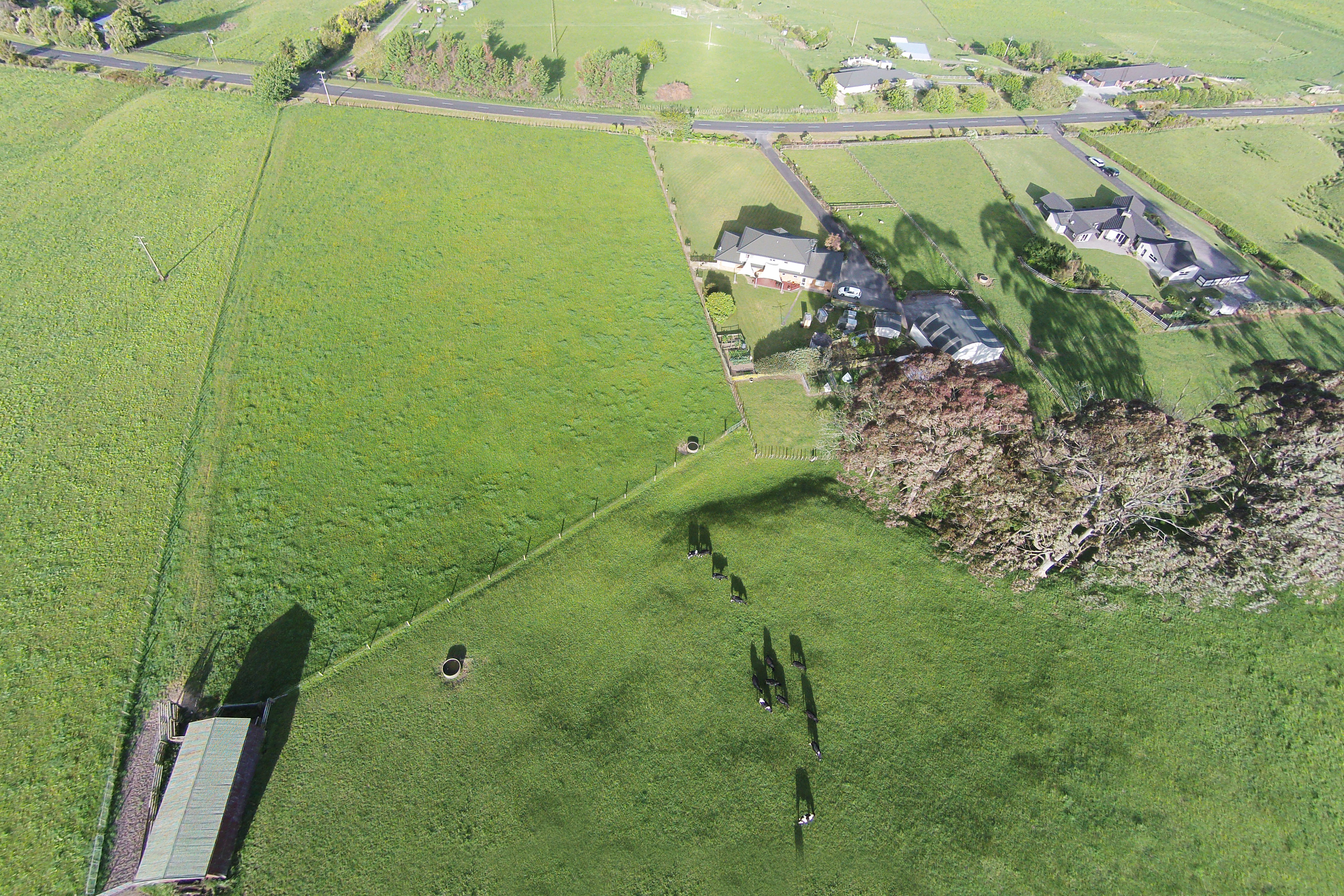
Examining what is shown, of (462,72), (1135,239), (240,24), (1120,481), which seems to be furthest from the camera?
(240,24)

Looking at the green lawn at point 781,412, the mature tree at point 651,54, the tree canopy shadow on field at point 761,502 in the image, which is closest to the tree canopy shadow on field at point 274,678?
the tree canopy shadow on field at point 761,502

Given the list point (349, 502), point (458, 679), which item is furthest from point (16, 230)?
point (458, 679)

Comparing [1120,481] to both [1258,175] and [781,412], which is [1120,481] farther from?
[1258,175]

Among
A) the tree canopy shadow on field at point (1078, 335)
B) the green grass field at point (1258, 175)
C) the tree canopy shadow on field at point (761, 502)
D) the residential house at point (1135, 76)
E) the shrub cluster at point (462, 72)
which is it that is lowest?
the tree canopy shadow on field at point (761, 502)

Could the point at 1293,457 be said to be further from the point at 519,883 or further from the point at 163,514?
the point at 163,514

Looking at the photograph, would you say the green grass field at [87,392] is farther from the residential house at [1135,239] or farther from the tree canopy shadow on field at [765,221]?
the residential house at [1135,239]

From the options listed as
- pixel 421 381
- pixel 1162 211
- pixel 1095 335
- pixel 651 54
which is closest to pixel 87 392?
pixel 421 381
